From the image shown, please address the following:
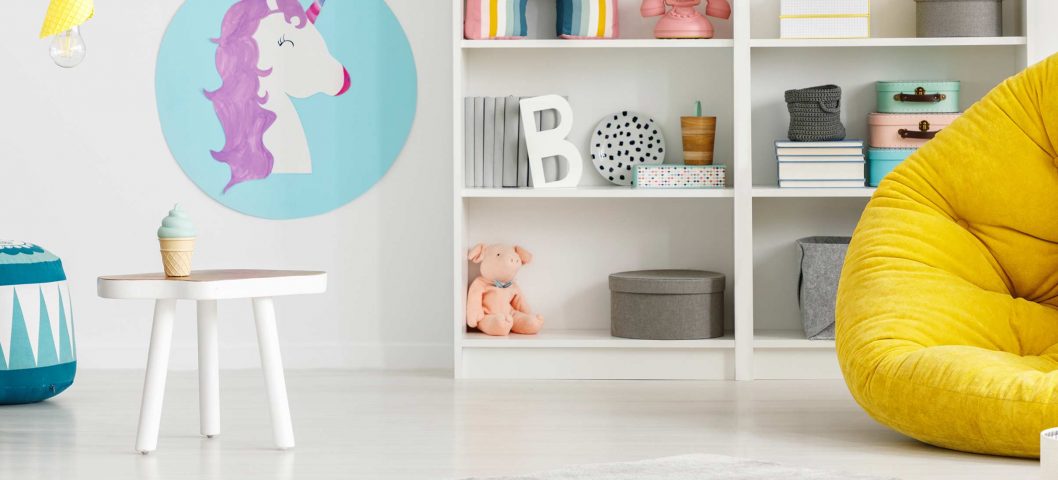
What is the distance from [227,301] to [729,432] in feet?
5.66

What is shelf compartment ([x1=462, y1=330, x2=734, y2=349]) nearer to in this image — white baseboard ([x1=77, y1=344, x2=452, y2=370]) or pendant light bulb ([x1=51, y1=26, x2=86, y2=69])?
white baseboard ([x1=77, y1=344, x2=452, y2=370])

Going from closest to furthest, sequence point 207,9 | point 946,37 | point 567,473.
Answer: point 567,473 < point 946,37 < point 207,9

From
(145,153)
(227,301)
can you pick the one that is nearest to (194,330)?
(227,301)

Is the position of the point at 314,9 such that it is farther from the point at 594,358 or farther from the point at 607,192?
the point at 594,358

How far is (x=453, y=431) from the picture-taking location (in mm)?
2695

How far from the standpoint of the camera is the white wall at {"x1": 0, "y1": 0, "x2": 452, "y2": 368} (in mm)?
3691

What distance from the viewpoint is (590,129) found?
12.1 ft

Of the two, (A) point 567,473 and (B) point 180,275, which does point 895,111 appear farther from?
(B) point 180,275

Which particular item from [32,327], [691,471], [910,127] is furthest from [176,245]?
[910,127]

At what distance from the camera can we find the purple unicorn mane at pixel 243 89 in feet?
12.0

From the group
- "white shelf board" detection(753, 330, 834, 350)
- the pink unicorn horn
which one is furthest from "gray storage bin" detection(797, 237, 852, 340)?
the pink unicorn horn

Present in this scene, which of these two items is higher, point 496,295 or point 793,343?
point 496,295

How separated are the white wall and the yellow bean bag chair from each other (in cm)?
143

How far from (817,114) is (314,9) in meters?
1.48
